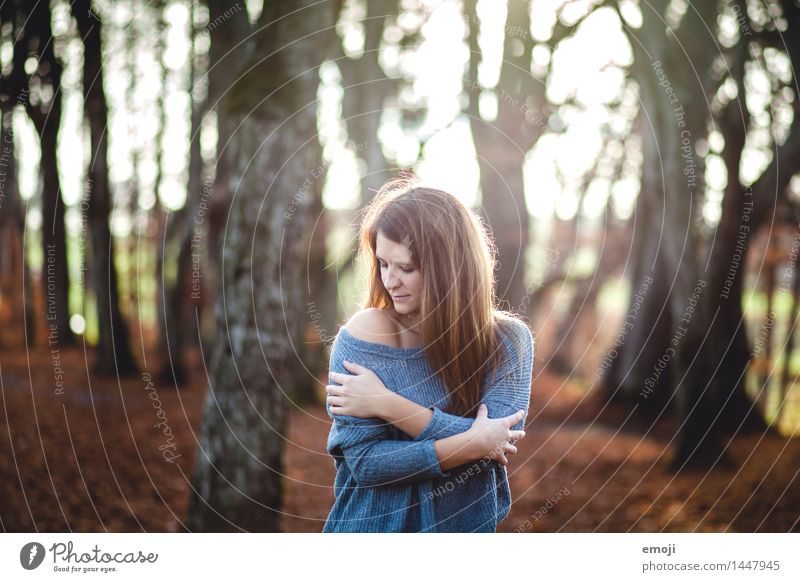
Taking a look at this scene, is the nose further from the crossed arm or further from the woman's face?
the crossed arm

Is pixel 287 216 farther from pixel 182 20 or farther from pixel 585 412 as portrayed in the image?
pixel 585 412

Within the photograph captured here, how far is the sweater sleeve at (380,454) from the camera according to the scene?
204 centimetres

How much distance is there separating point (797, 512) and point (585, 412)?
20.6ft

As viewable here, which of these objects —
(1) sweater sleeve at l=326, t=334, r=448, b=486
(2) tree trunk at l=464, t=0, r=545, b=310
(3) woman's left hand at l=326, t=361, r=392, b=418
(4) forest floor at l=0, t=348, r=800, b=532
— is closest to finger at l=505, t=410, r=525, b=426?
(1) sweater sleeve at l=326, t=334, r=448, b=486

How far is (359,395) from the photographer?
2.07m

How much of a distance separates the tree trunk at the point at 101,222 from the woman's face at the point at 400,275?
5762 mm

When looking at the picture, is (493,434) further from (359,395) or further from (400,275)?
(400,275)

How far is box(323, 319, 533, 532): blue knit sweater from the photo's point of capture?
2.07 meters

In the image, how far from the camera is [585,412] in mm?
11023

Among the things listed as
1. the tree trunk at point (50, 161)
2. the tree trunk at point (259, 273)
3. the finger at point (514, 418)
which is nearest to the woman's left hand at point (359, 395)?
the finger at point (514, 418)

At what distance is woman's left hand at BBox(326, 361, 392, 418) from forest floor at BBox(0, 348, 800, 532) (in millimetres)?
3154
